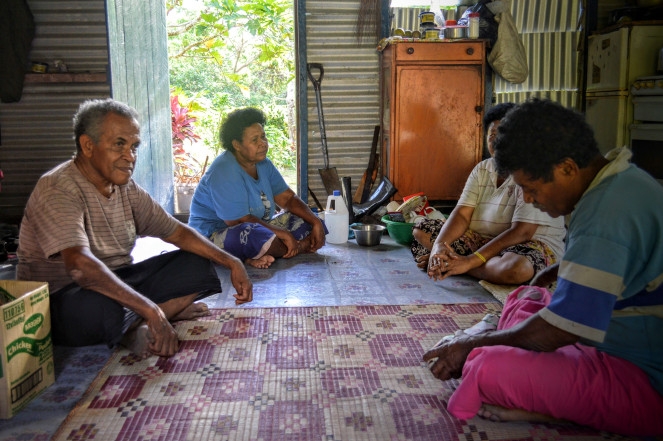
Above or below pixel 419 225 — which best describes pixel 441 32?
above

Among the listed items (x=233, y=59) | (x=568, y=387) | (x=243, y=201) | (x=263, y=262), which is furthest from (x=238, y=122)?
(x=233, y=59)

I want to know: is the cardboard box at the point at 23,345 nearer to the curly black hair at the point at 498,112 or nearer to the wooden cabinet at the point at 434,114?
the curly black hair at the point at 498,112

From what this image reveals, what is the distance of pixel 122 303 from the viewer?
2.38 metres

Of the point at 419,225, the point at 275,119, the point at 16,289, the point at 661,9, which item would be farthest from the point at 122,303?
the point at 275,119

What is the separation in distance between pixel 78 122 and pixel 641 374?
89.9 inches

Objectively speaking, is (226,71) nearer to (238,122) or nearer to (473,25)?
(473,25)

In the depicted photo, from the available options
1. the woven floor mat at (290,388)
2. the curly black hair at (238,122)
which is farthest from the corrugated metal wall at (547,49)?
the woven floor mat at (290,388)

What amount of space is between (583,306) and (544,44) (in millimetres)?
4805

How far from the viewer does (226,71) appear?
920 centimetres

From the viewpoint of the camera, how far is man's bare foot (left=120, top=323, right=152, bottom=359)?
2506 millimetres

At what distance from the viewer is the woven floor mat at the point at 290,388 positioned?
1961 mm

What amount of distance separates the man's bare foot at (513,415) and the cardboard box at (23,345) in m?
1.56

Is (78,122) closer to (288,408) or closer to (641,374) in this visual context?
(288,408)

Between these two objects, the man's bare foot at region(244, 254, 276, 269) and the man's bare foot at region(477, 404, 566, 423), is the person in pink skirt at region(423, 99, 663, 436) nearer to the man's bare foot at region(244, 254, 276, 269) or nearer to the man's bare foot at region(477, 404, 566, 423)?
the man's bare foot at region(477, 404, 566, 423)
